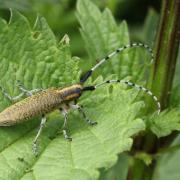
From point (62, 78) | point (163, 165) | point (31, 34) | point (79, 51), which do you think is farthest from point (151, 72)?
point (79, 51)

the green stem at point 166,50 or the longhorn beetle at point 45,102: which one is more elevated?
the green stem at point 166,50

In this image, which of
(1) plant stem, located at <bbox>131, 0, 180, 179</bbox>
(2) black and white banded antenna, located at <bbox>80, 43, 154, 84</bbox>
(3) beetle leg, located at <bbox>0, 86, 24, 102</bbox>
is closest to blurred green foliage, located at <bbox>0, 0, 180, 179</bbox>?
(2) black and white banded antenna, located at <bbox>80, 43, 154, 84</bbox>

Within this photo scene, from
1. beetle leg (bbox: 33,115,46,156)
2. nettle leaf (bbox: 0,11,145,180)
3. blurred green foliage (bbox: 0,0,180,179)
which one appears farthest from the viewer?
blurred green foliage (bbox: 0,0,180,179)

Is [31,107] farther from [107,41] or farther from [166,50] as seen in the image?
[166,50]

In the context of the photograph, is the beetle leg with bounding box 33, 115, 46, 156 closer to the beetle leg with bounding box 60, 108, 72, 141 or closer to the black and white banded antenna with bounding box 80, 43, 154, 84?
the beetle leg with bounding box 60, 108, 72, 141

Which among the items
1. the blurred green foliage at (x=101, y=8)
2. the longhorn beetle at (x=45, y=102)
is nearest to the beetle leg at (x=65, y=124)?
the longhorn beetle at (x=45, y=102)

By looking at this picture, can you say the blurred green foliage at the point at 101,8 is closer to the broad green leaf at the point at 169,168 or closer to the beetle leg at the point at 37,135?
the broad green leaf at the point at 169,168
